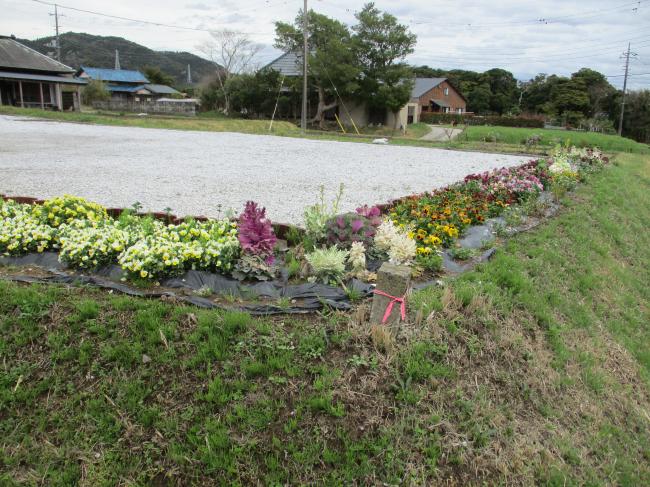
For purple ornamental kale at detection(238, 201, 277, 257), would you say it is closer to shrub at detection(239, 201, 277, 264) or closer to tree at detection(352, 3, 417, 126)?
shrub at detection(239, 201, 277, 264)

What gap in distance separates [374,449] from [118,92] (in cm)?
5192

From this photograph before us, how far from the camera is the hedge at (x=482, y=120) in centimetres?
3756

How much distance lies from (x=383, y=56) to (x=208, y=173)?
24.0 meters

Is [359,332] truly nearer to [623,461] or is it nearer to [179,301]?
[179,301]

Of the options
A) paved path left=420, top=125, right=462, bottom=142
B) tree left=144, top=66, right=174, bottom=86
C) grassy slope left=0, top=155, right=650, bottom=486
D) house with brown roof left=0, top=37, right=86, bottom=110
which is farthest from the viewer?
tree left=144, top=66, right=174, bottom=86

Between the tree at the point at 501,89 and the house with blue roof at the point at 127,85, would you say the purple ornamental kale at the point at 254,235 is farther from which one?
the tree at the point at 501,89

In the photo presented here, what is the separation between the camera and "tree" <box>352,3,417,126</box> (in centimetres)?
2927

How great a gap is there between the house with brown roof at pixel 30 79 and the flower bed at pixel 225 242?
112ft

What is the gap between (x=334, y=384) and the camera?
2422 millimetres

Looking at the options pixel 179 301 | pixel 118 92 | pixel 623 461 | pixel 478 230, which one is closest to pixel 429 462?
pixel 623 461

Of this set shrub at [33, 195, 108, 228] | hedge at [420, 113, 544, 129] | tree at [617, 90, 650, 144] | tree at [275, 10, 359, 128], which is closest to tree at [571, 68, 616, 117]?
tree at [617, 90, 650, 144]

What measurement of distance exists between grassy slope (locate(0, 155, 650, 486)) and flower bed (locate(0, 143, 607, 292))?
37 centimetres

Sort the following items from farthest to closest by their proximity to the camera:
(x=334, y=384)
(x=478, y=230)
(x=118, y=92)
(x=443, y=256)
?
(x=118, y=92)
(x=478, y=230)
(x=443, y=256)
(x=334, y=384)

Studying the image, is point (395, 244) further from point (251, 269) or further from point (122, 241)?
point (122, 241)
